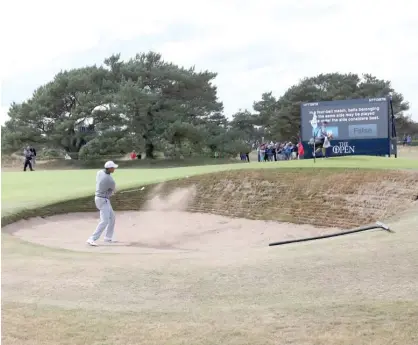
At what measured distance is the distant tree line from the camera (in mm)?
52906

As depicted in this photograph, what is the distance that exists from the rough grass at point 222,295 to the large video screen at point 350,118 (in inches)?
865

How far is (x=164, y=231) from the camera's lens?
1686cm

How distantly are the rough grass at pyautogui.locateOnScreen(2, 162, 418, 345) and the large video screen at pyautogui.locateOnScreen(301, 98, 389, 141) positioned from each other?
2197 cm

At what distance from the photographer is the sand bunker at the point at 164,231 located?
14391 mm

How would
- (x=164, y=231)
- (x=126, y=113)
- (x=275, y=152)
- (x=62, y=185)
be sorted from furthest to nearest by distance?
(x=126, y=113) → (x=275, y=152) → (x=62, y=185) → (x=164, y=231)

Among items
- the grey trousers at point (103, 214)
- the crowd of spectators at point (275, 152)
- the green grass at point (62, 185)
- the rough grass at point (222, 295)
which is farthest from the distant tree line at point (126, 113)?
the rough grass at point (222, 295)

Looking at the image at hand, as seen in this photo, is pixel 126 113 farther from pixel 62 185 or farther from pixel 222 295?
pixel 222 295

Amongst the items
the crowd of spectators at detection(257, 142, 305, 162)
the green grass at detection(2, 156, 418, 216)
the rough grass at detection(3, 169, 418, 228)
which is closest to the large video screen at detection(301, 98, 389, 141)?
the green grass at detection(2, 156, 418, 216)

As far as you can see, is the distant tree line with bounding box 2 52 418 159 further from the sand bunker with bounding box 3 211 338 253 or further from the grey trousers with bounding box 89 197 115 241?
the grey trousers with bounding box 89 197 115 241

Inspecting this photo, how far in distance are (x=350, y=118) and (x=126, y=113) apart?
86.4ft

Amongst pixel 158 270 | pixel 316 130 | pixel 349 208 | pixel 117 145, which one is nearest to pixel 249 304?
pixel 158 270

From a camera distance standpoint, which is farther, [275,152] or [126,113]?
[126,113]

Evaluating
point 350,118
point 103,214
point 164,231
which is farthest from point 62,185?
point 350,118

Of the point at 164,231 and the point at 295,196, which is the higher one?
the point at 295,196
